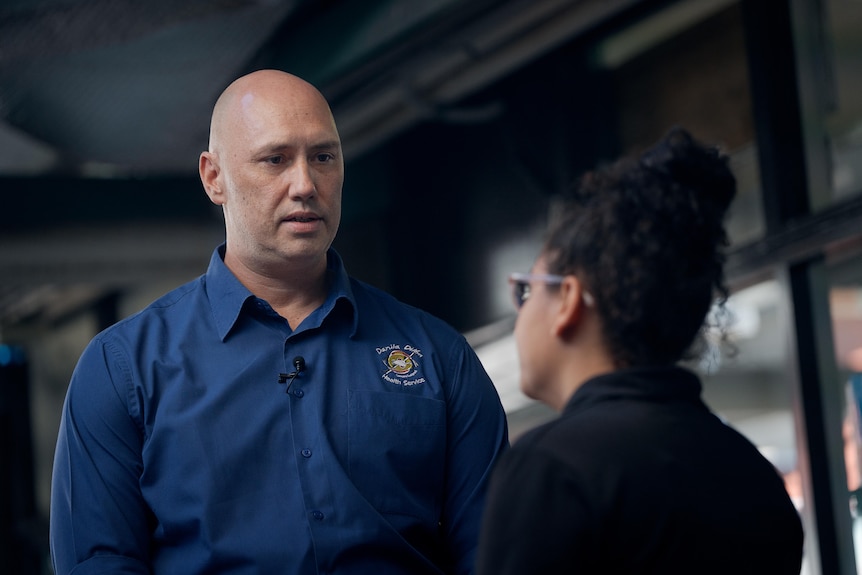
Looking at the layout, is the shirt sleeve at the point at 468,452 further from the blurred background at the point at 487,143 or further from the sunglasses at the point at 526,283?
the blurred background at the point at 487,143

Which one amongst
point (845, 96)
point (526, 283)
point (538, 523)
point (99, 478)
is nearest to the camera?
point (538, 523)

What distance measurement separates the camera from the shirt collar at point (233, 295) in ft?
6.91

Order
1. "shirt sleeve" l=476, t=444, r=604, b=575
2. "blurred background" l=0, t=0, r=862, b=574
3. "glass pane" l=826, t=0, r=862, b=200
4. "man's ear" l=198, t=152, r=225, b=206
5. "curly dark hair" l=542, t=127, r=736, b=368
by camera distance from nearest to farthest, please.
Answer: "shirt sleeve" l=476, t=444, r=604, b=575
"curly dark hair" l=542, t=127, r=736, b=368
"man's ear" l=198, t=152, r=225, b=206
"glass pane" l=826, t=0, r=862, b=200
"blurred background" l=0, t=0, r=862, b=574

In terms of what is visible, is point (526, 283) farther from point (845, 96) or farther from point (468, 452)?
point (845, 96)

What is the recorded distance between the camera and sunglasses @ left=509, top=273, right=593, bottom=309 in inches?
58.0

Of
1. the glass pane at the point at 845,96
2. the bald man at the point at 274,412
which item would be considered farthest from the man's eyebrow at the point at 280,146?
the glass pane at the point at 845,96

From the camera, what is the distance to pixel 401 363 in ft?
7.02

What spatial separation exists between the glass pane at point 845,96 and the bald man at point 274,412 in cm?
180

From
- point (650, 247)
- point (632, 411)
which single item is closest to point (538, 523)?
point (632, 411)

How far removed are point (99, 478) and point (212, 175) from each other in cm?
61

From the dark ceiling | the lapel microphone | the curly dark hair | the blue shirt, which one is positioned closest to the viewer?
the curly dark hair

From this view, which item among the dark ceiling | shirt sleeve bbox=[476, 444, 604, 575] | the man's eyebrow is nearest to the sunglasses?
shirt sleeve bbox=[476, 444, 604, 575]

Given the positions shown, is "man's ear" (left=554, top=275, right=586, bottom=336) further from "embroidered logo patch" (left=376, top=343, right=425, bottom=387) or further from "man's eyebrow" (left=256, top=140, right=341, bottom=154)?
"man's eyebrow" (left=256, top=140, right=341, bottom=154)

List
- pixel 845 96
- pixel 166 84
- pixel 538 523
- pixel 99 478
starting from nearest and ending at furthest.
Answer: pixel 538 523 < pixel 99 478 < pixel 845 96 < pixel 166 84
